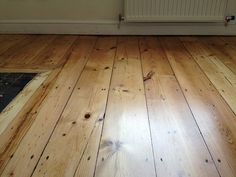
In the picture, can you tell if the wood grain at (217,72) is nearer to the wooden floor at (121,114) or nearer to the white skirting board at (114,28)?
the wooden floor at (121,114)

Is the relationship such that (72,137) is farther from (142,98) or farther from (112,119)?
(142,98)

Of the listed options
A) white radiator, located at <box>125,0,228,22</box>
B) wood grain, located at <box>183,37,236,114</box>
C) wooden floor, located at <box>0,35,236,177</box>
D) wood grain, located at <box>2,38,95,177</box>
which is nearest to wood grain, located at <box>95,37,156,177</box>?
wooden floor, located at <box>0,35,236,177</box>

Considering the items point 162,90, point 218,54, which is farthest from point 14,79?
point 218,54

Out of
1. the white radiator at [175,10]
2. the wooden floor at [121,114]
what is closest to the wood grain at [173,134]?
A: the wooden floor at [121,114]

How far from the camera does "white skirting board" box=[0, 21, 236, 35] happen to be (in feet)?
8.82

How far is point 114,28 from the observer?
107 inches

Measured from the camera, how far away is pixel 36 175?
943mm

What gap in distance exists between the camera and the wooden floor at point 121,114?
1.00 metres

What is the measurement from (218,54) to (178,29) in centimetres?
65

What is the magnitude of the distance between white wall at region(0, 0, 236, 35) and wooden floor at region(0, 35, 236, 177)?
507 mm

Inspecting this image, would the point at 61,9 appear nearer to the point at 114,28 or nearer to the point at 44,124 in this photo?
the point at 114,28

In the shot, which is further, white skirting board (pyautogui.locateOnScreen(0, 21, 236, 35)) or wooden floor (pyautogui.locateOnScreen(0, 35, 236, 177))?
white skirting board (pyautogui.locateOnScreen(0, 21, 236, 35))

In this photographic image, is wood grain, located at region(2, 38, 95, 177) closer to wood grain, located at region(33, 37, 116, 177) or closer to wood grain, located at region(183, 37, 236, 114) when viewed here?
wood grain, located at region(33, 37, 116, 177)

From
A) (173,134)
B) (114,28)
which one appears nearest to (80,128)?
(173,134)
